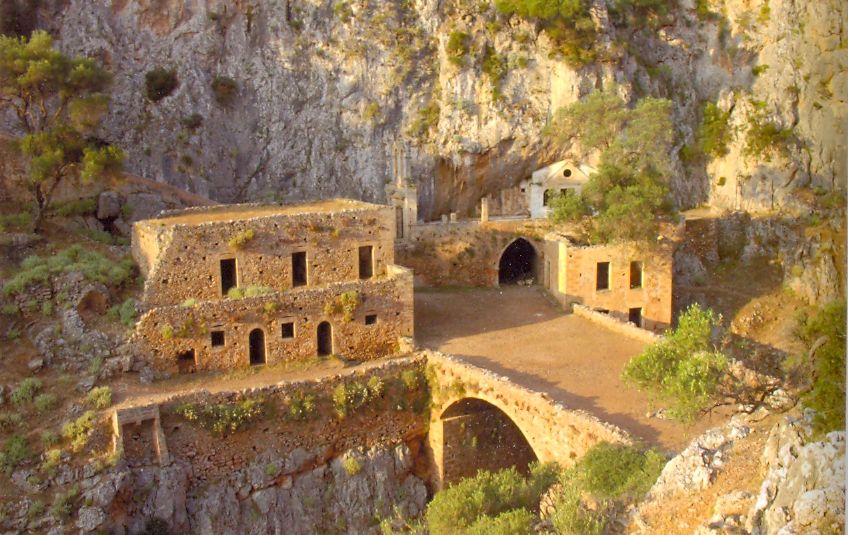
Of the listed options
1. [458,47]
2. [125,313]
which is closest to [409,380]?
[125,313]

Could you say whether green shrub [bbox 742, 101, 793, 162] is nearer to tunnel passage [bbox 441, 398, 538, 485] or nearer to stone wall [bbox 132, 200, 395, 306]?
stone wall [bbox 132, 200, 395, 306]

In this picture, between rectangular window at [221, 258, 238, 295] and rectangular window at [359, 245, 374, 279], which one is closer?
rectangular window at [221, 258, 238, 295]

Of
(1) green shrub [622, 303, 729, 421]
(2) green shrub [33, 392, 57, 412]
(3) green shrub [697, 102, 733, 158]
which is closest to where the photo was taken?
(1) green shrub [622, 303, 729, 421]

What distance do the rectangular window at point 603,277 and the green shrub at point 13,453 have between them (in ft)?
67.1

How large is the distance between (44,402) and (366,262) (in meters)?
11.0

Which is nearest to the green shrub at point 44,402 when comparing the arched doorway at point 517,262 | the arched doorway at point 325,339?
the arched doorway at point 325,339

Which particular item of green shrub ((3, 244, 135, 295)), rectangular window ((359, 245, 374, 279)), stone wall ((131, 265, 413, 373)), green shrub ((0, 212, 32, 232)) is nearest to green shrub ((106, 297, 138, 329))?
stone wall ((131, 265, 413, 373))

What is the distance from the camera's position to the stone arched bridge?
23438 mm

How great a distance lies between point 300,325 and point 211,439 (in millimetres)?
4750

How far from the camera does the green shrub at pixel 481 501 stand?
18469mm

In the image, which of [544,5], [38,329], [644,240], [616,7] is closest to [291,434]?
[38,329]

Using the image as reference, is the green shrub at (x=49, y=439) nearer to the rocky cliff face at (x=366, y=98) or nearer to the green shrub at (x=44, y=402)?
the green shrub at (x=44, y=402)

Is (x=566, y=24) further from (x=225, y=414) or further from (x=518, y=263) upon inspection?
(x=225, y=414)

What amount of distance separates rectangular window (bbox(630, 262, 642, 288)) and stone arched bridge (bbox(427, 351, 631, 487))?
948 centimetres
